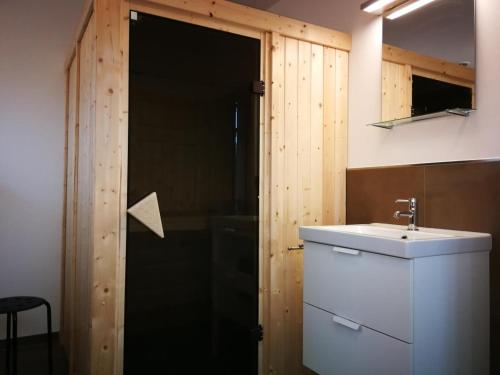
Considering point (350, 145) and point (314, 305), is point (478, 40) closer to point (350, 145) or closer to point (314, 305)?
point (350, 145)

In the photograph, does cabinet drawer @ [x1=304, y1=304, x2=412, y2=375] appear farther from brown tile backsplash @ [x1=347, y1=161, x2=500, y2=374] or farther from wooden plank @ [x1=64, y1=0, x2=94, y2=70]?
wooden plank @ [x1=64, y1=0, x2=94, y2=70]

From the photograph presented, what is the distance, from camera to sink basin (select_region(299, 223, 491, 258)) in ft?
4.73

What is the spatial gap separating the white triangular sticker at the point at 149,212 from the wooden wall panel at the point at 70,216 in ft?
2.72

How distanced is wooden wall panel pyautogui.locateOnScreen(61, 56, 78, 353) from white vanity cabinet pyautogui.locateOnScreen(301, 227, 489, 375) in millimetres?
1619

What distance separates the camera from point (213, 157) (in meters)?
1.99

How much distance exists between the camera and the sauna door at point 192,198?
181 centimetres

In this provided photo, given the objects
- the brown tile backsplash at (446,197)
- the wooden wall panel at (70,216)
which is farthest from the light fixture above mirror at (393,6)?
the wooden wall panel at (70,216)

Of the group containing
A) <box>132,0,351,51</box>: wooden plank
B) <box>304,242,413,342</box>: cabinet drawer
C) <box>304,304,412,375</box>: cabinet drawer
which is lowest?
<box>304,304,412,375</box>: cabinet drawer

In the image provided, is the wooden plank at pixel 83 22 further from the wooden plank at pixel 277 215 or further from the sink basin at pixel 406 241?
the sink basin at pixel 406 241

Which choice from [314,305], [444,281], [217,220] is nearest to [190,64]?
[217,220]

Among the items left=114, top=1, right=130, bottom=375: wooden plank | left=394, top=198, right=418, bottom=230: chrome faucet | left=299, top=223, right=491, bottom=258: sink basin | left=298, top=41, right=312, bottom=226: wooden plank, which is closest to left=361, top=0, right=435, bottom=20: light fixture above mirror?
left=298, top=41, right=312, bottom=226: wooden plank

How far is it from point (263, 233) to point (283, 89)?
33.3 inches

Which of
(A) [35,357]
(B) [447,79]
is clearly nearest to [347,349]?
(B) [447,79]

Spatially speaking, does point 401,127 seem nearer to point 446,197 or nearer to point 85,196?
point 446,197
